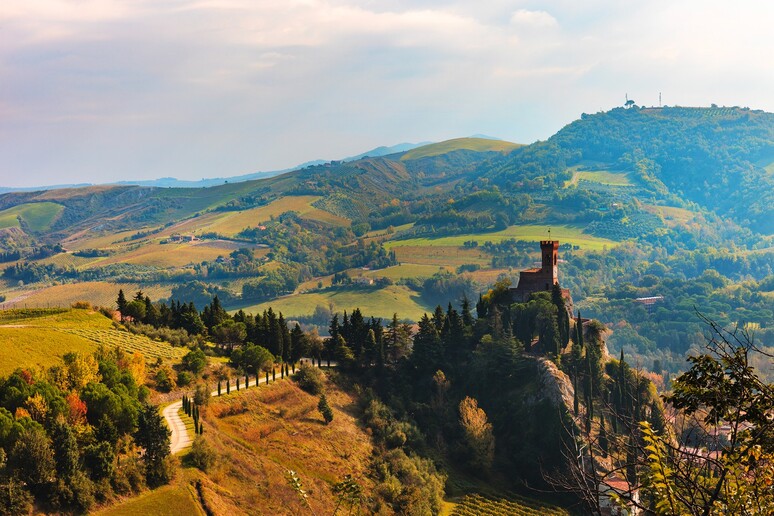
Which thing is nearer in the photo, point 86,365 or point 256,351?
point 86,365

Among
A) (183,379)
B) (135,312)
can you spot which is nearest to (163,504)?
(183,379)

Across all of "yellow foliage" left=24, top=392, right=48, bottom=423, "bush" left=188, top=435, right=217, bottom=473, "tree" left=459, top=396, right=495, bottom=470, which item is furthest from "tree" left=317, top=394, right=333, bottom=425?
"yellow foliage" left=24, top=392, right=48, bottom=423

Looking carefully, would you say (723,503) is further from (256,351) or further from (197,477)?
(256,351)

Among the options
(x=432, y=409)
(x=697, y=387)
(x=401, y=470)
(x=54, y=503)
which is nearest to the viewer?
(x=697, y=387)

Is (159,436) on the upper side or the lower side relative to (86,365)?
lower

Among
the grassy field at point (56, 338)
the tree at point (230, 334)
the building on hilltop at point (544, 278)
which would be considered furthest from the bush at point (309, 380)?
the building on hilltop at point (544, 278)

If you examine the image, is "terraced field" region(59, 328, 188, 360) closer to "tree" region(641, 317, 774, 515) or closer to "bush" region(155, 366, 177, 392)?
"bush" region(155, 366, 177, 392)

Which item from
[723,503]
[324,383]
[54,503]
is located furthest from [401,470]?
[723,503]
